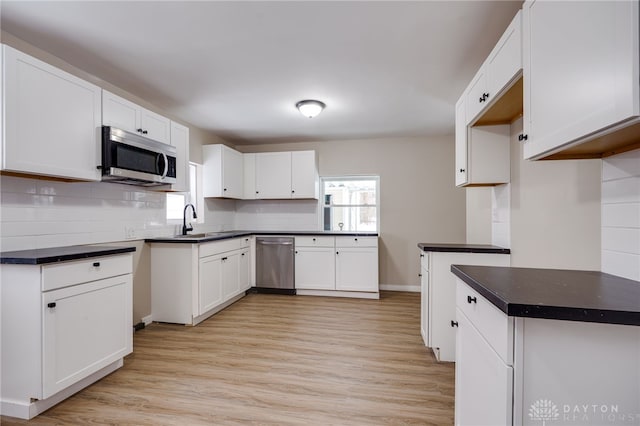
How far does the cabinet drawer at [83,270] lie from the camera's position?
1767 millimetres

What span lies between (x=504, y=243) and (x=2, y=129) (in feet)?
10.9

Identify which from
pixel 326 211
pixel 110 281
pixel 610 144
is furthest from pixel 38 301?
pixel 326 211

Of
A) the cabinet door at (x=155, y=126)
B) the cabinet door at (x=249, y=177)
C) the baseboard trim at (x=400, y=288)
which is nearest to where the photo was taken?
the cabinet door at (x=155, y=126)

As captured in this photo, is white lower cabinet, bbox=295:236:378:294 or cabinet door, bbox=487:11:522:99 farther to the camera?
white lower cabinet, bbox=295:236:378:294

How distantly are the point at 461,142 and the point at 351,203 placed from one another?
275cm

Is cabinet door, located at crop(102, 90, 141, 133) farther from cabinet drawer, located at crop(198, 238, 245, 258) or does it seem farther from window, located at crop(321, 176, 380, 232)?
window, located at crop(321, 176, 380, 232)

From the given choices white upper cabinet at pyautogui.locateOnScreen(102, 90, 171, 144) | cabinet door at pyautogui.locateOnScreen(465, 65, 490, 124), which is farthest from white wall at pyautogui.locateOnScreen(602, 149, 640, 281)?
white upper cabinet at pyautogui.locateOnScreen(102, 90, 171, 144)

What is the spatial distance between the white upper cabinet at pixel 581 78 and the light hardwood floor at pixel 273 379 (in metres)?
1.58

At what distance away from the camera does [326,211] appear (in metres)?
5.16

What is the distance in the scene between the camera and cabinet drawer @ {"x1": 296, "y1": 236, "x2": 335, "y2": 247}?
4.41 meters

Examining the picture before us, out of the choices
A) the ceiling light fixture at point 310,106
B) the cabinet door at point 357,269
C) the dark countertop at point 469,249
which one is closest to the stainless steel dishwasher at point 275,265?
the cabinet door at point 357,269

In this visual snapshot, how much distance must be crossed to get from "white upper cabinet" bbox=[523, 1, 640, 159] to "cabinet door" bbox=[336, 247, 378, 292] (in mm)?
3087

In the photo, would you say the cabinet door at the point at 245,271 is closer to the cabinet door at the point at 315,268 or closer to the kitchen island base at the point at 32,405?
the cabinet door at the point at 315,268

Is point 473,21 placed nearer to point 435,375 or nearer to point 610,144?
point 610,144
